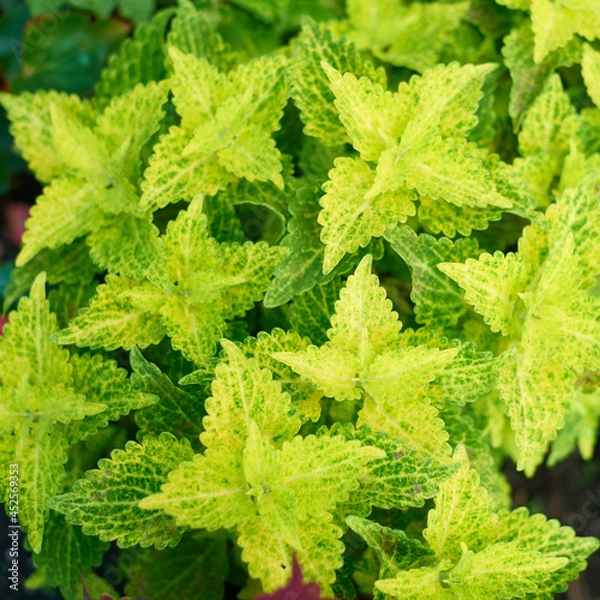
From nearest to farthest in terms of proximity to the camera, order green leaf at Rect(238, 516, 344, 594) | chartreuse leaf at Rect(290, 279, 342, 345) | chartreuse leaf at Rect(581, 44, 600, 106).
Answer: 1. green leaf at Rect(238, 516, 344, 594)
2. chartreuse leaf at Rect(290, 279, 342, 345)
3. chartreuse leaf at Rect(581, 44, 600, 106)

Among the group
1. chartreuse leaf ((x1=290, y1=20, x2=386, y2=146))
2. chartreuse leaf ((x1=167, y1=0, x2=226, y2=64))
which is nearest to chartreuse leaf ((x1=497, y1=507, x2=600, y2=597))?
chartreuse leaf ((x1=290, y1=20, x2=386, y2=146))

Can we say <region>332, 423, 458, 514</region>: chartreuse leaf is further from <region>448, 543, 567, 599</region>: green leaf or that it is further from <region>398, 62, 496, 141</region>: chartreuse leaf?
<region>398, 62, 496, 141</region>: chartreuse leaf

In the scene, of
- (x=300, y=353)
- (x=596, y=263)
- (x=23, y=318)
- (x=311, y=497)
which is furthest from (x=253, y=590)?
(x=596, y=263)

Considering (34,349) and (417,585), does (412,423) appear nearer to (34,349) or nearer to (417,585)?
(417,585)

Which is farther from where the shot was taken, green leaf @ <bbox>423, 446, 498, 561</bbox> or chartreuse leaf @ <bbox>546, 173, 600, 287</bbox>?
chartreuse leaf @ <bbox>546, 173, 600, 287</bbox>

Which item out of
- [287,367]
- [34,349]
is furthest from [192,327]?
[34,349]

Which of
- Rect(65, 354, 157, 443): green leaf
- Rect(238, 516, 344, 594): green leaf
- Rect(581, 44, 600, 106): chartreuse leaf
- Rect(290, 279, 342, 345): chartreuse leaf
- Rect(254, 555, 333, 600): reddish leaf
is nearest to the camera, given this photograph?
Rect(254, 555, 333, 600): reddish leaf

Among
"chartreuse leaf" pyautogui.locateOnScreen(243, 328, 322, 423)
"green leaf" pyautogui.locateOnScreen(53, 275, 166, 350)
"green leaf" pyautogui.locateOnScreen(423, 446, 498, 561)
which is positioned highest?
"green leaf" pyautogui.locateOnScreen(53, 275, 166, 350)

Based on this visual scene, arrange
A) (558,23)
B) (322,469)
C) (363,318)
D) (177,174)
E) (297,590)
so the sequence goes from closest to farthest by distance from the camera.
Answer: (297,590), (322,469), (363,318), (177,174), (558,23)
